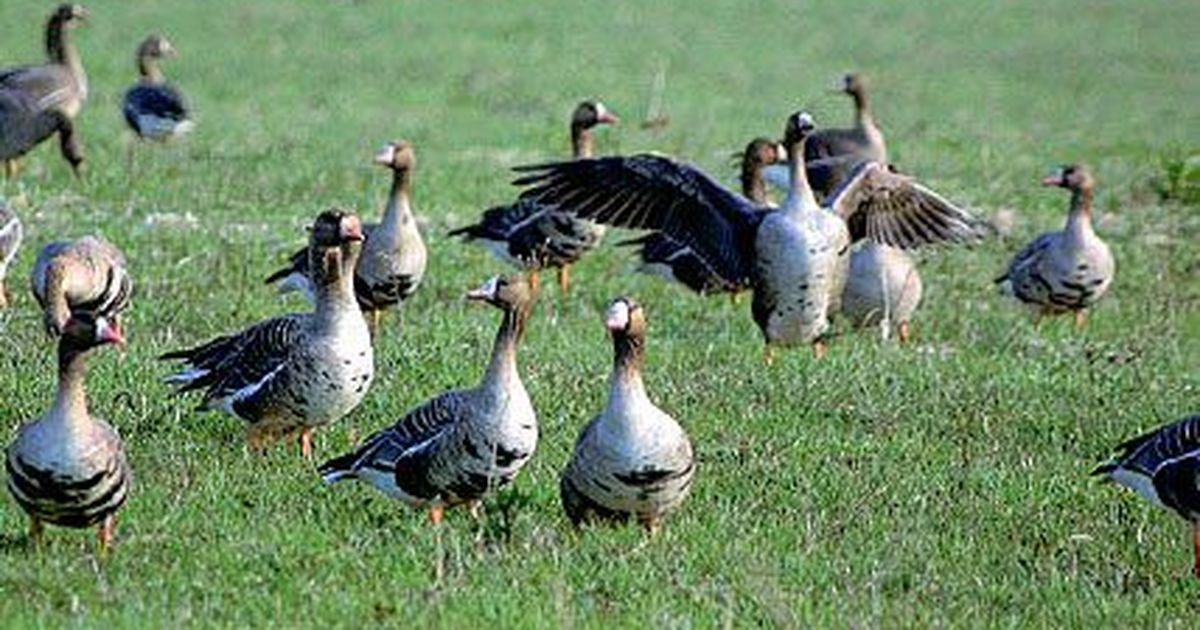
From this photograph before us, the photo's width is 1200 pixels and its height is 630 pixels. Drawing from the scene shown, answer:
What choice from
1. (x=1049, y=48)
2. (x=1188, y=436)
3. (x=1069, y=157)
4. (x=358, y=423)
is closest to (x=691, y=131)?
(x=1069, y=157)

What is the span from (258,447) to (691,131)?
16.7m

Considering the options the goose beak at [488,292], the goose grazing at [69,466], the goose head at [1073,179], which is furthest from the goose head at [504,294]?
the goose head at [1073,179]

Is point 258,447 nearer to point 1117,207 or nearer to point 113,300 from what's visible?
point 113,300

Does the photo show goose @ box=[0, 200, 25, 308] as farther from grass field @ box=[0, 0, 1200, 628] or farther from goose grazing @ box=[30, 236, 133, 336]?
goose grazing @ box=[30, 236, 133, 336]

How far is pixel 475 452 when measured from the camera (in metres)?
9.11

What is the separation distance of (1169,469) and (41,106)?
13691mm

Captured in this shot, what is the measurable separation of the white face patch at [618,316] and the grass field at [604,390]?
2.82ft

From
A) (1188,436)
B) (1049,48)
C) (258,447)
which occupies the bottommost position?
(258,447)

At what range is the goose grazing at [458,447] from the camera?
9117 mm

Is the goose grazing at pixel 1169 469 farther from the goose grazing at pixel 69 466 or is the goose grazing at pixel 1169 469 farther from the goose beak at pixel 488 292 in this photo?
the goose grazing at pixel 69 466

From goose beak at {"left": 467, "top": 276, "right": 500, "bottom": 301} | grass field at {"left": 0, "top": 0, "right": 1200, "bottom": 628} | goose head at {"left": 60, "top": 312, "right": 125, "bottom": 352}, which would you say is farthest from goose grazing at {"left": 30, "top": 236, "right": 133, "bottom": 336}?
goose head at {"left": 60, "top": 312, "right": 125, "bottom": 352}

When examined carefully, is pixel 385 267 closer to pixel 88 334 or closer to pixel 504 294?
pixel 504 294

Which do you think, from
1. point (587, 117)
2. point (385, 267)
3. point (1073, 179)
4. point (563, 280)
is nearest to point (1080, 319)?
point (1073, 179)

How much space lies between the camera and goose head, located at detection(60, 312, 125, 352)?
837 cm
